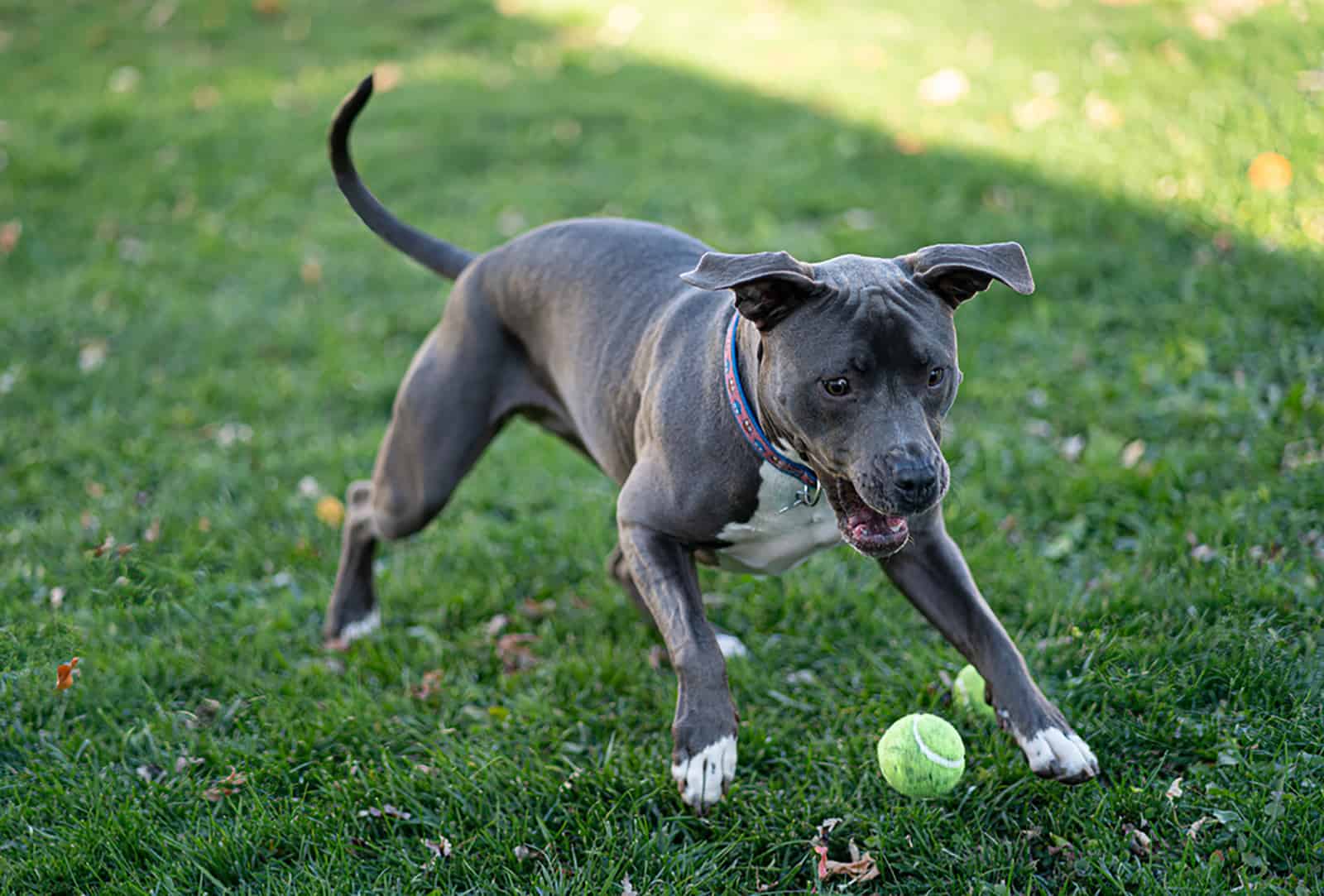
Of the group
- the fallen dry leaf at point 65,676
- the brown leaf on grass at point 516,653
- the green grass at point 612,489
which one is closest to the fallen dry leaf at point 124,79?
the green grass at point 612,489

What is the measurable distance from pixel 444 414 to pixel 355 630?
92cm

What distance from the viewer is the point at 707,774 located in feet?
9.57

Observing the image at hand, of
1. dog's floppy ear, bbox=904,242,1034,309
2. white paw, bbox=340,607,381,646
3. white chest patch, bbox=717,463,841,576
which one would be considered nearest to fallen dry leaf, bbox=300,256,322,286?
white paw, bbox=340,607,381,646

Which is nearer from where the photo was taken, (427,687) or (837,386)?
(837,386)

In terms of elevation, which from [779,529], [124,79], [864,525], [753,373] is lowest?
[124,79]

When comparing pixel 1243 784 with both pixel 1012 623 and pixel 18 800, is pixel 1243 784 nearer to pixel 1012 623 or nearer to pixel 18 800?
pixel 1012 623

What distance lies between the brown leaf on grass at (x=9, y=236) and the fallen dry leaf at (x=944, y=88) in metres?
6.27

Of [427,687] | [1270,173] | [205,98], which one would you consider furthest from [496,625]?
[205,98]

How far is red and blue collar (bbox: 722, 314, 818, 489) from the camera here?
10.3ft

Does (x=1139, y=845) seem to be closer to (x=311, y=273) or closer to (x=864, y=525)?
(x=864, y=525)

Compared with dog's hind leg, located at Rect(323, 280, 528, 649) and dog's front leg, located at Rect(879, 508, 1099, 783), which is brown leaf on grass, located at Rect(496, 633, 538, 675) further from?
dog's front leg, located at Rect(879, 508, 1099, 783)

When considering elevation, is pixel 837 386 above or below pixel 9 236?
above

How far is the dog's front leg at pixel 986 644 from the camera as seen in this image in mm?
2994

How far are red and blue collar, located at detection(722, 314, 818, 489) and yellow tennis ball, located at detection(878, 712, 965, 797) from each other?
665 mm
